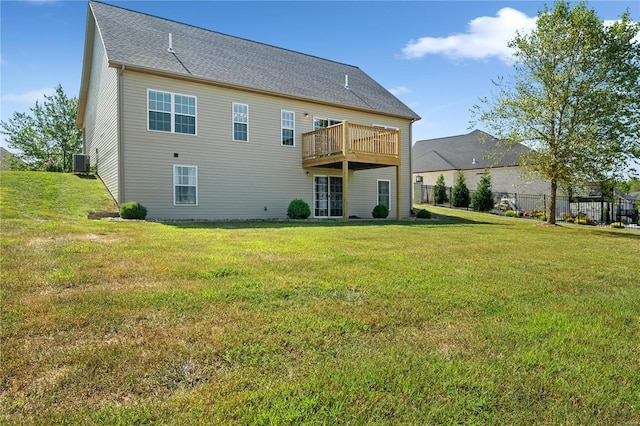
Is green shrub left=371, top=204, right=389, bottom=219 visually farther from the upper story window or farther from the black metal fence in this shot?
the black metal fence

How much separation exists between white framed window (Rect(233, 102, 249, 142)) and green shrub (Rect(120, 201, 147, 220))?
14.4ft

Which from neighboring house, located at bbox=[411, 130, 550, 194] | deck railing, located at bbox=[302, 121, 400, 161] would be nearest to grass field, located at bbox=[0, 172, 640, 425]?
deck railing, located at bbox=[302, 121, 400, 161]

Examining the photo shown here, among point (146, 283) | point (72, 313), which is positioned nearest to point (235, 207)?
point (146, 283)

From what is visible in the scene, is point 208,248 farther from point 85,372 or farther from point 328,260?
point 85,372

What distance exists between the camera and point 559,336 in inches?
118

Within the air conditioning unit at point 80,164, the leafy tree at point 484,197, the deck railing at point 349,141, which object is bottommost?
the leafy tree at point 484,197

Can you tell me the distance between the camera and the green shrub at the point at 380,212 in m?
17.2

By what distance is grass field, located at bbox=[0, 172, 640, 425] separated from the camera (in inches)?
79.0

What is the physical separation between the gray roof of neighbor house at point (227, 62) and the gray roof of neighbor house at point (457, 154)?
517 inches

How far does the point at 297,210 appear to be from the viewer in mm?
14477

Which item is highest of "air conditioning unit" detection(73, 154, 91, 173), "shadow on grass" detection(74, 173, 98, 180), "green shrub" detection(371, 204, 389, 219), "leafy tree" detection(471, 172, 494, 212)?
"air conditioning unit" detection(73, 154, 91, 173)

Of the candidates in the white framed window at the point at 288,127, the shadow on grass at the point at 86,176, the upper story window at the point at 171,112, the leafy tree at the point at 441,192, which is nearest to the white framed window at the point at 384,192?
the white framed window at the point at 288,127

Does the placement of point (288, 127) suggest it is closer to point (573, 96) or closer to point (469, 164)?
point (573, 96)

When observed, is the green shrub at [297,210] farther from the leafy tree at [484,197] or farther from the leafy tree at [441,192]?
the leafy tree at [441,192]
